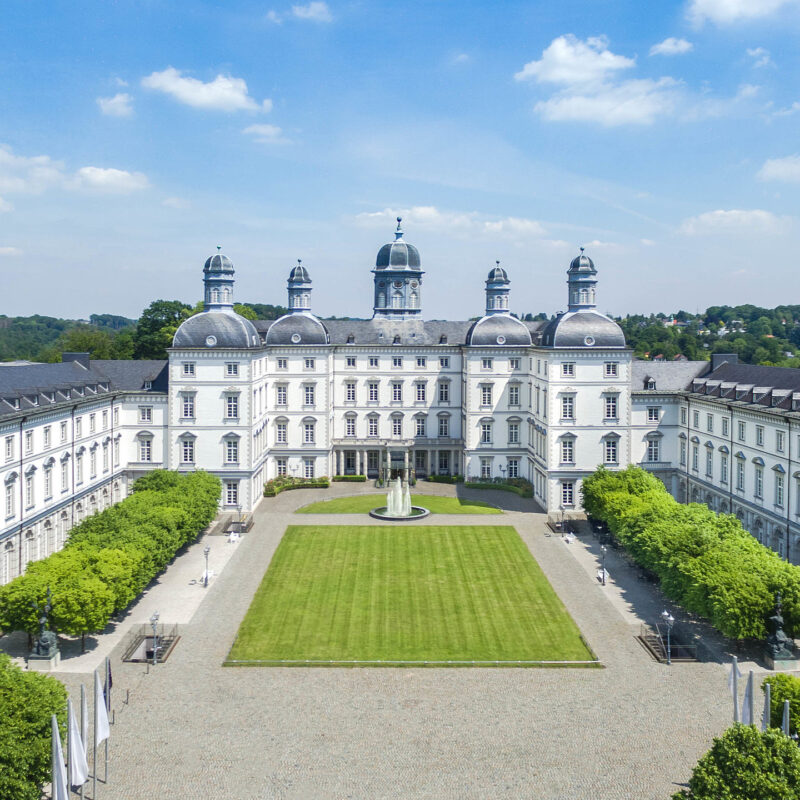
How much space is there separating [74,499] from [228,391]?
48.2 ft

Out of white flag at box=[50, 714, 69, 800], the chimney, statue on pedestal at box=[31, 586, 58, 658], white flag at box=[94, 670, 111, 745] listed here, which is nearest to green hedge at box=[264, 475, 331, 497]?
the chimney

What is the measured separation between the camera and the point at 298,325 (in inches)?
2933

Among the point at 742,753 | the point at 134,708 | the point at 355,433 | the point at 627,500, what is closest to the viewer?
the point at 742,753

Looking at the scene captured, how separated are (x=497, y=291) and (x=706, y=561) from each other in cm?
4219

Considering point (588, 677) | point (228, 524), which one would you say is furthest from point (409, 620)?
point (228, 524)

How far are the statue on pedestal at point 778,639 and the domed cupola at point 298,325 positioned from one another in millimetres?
48149

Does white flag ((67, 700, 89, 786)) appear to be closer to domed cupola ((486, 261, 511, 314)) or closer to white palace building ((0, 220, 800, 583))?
white palace building ((0, 220, 800, 583))

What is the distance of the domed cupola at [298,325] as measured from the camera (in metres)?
74.1

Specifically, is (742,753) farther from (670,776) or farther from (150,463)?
(150,463)

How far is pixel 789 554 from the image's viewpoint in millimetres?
48719

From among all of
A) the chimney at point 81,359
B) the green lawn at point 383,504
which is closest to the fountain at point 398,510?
the green lawn at point 383,504

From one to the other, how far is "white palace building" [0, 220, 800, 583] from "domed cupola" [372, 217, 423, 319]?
158 mm

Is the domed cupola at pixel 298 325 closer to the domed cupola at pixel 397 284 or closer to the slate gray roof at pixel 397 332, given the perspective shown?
the slate gray roof at pixel 397 332

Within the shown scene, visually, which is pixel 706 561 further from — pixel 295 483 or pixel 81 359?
pixel 81 359
